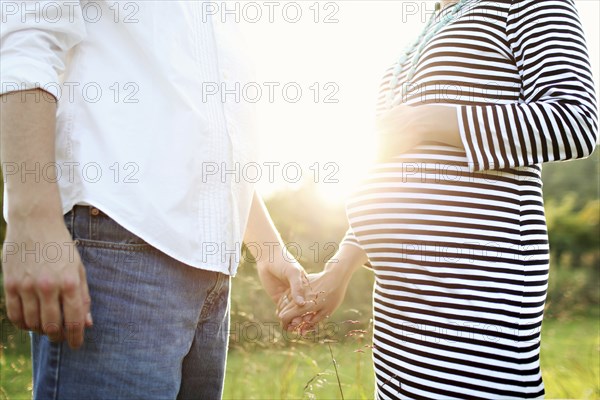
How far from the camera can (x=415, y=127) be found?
56.0 inches

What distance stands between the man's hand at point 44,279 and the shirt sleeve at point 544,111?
89 cm

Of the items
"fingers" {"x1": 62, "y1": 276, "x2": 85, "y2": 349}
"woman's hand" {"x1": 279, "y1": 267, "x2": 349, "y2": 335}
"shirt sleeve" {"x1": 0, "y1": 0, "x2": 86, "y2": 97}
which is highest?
"shirt sleeve" {"x1": 0, "y1": 0, "x2": 86, "y2": 97}

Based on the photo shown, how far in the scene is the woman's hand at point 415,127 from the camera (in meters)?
1.38

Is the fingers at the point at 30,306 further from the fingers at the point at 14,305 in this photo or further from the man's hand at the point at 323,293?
the man's hand at the point at 323,293

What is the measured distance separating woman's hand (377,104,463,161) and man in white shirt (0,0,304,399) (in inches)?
16.9

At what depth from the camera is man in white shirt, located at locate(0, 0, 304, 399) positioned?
3.21 feet

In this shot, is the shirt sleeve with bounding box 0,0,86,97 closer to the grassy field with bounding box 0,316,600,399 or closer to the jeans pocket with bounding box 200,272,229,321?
the jeans pocket with bounding box 200,272,229,321

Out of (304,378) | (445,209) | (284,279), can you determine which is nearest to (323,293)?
(284,279)

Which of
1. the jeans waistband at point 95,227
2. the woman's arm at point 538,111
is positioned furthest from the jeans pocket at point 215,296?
the woman's arm at point 538,111

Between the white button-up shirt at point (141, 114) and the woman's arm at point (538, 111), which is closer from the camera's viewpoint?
the white button-up shirt at point (141, 114)

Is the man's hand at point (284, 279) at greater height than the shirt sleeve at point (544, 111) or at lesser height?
lesser

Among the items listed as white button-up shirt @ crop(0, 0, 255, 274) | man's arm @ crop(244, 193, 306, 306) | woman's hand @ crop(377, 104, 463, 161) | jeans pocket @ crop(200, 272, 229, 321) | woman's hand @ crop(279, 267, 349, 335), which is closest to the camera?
white button-up shirt @ crop(0, 0, 255, 274)

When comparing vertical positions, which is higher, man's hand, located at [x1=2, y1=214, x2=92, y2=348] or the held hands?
man's hand, located at [x1=2, y1=214, x2=92, y2=348]

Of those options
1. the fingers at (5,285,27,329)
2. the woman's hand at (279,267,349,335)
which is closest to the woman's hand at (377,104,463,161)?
the woman's hand at (279,267,349,335)
